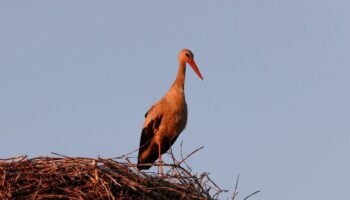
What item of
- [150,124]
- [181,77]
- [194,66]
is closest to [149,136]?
[150,124]

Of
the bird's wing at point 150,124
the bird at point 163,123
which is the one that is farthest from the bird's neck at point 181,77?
the bird's wing at point 150,124

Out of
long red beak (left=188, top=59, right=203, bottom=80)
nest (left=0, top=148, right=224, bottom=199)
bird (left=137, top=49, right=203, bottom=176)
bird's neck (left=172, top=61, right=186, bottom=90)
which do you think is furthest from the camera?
long red beak (left=188, top=59, right=203, bottom=80)

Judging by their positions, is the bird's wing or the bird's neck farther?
the bird's neck

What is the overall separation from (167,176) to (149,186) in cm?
27

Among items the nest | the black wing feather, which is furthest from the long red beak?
the nest

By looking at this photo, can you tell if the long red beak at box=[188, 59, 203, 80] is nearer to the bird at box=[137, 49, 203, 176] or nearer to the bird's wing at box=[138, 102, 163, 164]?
the bird at box=[137, 49, 203, 176]

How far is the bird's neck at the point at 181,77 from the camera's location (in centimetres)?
1020

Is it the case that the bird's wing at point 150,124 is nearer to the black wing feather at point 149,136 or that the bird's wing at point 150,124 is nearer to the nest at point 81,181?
the black wing feather at point 149,136

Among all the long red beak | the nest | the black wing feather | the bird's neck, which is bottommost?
the nest

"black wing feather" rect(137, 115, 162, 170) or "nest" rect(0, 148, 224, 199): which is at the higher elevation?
"black wing feather" rect(137, 115, 162, 170)

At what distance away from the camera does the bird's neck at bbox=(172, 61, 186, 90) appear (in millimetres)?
10195

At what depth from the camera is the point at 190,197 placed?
671cm

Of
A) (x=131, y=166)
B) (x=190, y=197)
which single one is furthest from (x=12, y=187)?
(x=190, y=197)

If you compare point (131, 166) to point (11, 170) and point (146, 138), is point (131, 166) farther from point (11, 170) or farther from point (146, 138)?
point (146, 138)
